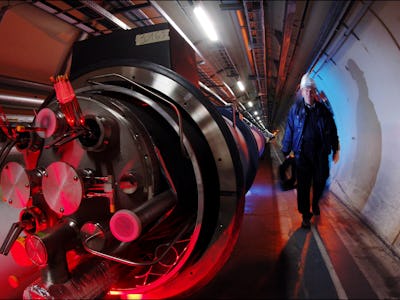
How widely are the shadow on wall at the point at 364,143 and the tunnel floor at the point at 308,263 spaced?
27cm

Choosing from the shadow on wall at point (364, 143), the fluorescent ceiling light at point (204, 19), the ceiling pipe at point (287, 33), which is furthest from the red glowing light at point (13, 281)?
the shadow on wall at point (364, 143)

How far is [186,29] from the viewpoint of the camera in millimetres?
1359

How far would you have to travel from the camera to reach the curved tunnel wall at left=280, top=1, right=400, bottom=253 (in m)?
1.20

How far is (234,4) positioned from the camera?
2.29 feet

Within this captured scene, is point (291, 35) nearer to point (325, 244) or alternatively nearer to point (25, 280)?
point (325, 244)

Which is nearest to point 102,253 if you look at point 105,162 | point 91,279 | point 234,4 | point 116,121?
point 91,279

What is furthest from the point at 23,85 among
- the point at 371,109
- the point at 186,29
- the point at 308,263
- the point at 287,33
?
the point at 371,109

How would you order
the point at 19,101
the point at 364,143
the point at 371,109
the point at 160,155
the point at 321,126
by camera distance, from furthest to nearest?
the point at 364,143
the point at 321,126
the point at 371,109
the point at 19,101
the point at 160,155

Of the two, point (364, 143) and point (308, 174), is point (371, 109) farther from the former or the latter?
point (308, 174)

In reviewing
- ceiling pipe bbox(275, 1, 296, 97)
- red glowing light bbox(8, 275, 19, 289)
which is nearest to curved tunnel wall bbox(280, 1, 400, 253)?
ceiling pipe bbox(275, 1, 296, 97)

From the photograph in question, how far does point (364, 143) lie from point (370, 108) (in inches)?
15.8

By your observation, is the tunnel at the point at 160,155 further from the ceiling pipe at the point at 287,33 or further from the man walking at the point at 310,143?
the man walking at the point at 310,143

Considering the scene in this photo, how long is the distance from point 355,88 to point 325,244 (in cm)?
112

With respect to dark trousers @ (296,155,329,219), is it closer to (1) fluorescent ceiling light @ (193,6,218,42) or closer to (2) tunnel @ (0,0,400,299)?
(2) tunnel @ (0,0,400,299)
